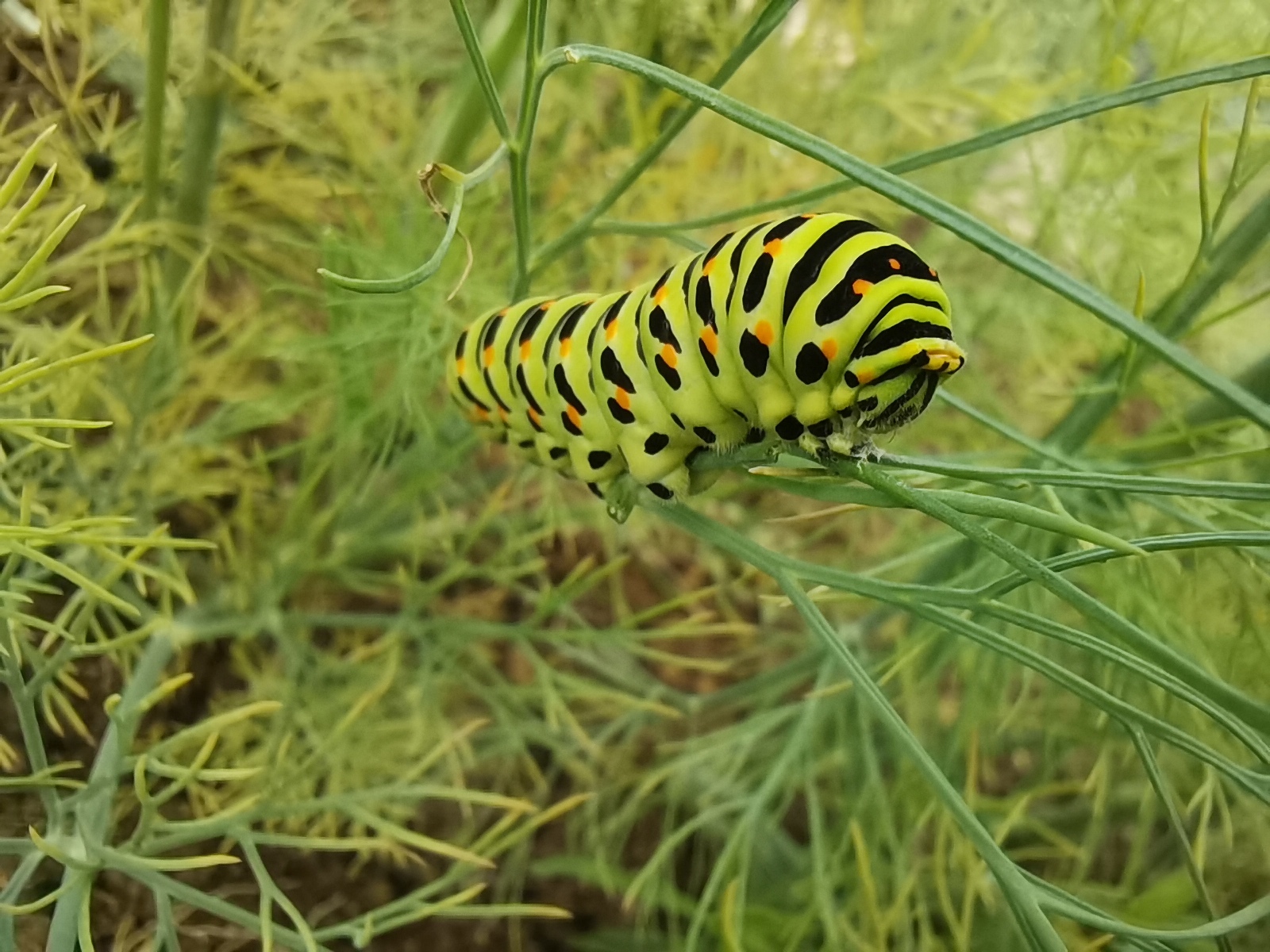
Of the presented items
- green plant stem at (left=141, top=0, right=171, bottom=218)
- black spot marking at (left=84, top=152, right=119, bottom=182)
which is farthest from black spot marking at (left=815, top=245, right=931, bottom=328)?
black spot marking at (left=84, top=152, right=119, bottom=182)

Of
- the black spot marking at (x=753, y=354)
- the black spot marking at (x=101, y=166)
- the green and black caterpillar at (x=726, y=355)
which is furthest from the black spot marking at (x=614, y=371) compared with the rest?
the black spot marking at (x=101, y=166)

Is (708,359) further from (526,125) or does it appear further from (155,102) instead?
(155,102)

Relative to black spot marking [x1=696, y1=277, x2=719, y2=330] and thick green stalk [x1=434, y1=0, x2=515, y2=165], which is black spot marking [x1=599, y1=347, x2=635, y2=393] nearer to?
black spot marking [x1=696, y1=277, x2=719, y2=330]

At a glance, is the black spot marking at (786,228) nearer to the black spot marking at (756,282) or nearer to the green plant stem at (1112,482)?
the black spot marking at (756,282)

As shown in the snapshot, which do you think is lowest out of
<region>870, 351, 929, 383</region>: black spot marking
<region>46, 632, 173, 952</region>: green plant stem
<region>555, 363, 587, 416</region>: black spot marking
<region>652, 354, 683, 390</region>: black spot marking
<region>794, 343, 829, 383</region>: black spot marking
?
<region>46, 632, 173, 952</region>: green plant stem

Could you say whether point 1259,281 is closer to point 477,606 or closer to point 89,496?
point 477,606
